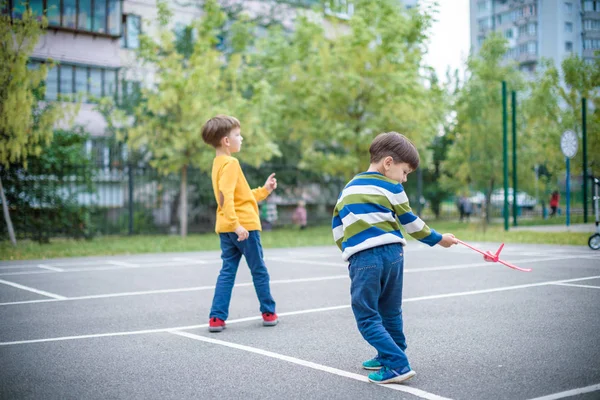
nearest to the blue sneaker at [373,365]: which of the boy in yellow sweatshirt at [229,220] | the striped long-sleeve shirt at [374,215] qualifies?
the striped long-sleeve shirt at [374,215]

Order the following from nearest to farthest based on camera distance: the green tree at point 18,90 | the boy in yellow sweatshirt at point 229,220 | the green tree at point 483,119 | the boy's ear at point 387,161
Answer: the boy's ear at point 387,161 < the boy in yellow sweatshirt at point 229,220 < the green tree at point 18,90 < the green tree at point 483,119

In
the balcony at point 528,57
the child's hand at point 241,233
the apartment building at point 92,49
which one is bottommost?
the child's hand at point 241,233

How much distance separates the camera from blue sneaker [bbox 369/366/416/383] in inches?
164

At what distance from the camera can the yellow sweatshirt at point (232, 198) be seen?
607 cm

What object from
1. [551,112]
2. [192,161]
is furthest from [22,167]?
[551,112]

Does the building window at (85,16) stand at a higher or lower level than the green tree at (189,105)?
higher

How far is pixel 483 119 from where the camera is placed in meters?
31.5

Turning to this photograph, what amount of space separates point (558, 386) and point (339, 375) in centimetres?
131

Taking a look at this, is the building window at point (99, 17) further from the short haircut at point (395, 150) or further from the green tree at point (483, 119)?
the short haircut at point (395, 150)

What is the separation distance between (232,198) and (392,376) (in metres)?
2.49

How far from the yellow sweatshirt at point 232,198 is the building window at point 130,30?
1176 inches

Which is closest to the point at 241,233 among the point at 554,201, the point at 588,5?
the point at 588,5

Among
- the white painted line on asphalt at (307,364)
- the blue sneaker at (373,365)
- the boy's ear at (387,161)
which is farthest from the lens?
the blue sneaker at (373,365)

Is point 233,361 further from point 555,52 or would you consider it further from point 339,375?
point 555,52
